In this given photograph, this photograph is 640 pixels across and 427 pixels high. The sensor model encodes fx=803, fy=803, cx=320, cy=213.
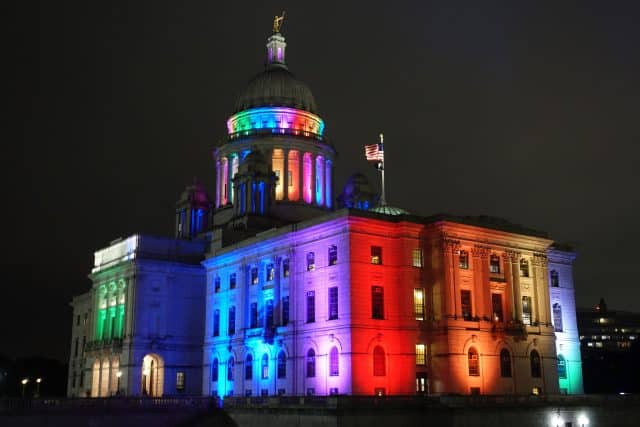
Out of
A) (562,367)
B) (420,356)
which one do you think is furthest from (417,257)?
(562,367)

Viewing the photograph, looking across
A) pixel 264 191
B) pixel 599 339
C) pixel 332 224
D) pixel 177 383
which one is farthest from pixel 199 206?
pixel 599 339

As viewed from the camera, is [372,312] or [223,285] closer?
[372,312]

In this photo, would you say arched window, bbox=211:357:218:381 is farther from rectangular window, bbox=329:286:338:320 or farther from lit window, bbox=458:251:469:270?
lit window, bbox=458:251:469:270

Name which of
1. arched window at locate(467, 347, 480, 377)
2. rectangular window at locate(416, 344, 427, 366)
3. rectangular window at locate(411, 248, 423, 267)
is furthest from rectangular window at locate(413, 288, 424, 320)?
arched window at locate(467, 347, 480, 377)

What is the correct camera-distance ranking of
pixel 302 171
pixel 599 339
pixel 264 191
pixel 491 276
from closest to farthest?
pixel 491 276, pixel 264 191, pixel 302 171, pixel 599 339

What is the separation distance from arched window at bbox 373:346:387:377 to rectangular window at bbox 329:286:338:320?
14.1ft

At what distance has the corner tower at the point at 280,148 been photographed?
91125 millimetres

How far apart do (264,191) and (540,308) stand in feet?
105

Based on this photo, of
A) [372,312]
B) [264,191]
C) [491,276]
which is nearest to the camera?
[372,312]

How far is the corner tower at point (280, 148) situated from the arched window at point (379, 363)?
91.1 feet

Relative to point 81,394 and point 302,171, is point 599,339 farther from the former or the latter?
point 81,394

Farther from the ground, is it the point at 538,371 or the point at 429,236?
the point at 429,236

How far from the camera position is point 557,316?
255 ft

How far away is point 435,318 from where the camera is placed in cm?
6562
